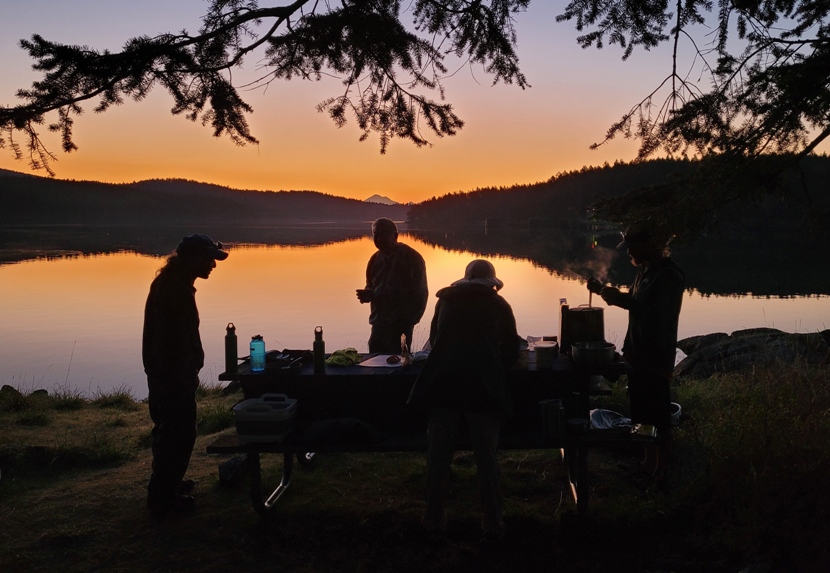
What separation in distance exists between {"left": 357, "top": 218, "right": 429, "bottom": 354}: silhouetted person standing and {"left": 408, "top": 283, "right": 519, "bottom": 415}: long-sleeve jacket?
89.9 inches

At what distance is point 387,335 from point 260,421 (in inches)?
86.3

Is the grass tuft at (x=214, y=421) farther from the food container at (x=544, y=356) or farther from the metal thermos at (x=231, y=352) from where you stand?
the food container at (x=544, y=356)

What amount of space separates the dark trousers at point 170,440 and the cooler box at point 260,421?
1.28ft

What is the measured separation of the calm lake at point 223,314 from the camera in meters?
14.7

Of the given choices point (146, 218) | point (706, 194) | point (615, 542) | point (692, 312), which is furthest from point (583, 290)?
point (146, 218)

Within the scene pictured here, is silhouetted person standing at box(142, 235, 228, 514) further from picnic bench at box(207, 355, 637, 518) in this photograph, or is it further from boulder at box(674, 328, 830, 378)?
boulder at box(674, 328, 830, 378)

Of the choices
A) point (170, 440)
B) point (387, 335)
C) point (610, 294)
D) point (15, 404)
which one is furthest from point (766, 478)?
point (15, 404)

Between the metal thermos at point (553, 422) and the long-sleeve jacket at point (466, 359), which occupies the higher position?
the long-sleeve jacket at point (466, 359)

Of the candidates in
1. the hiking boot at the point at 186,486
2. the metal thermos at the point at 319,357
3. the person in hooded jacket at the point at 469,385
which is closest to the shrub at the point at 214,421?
the hiking boot at the point at 186,486

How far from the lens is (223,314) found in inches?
859

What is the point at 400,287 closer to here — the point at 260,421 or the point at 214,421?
the point at 260,421

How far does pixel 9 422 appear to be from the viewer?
743 cm

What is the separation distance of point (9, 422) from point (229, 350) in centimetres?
449

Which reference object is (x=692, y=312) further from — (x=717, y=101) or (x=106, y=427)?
(x=106, y=427)
